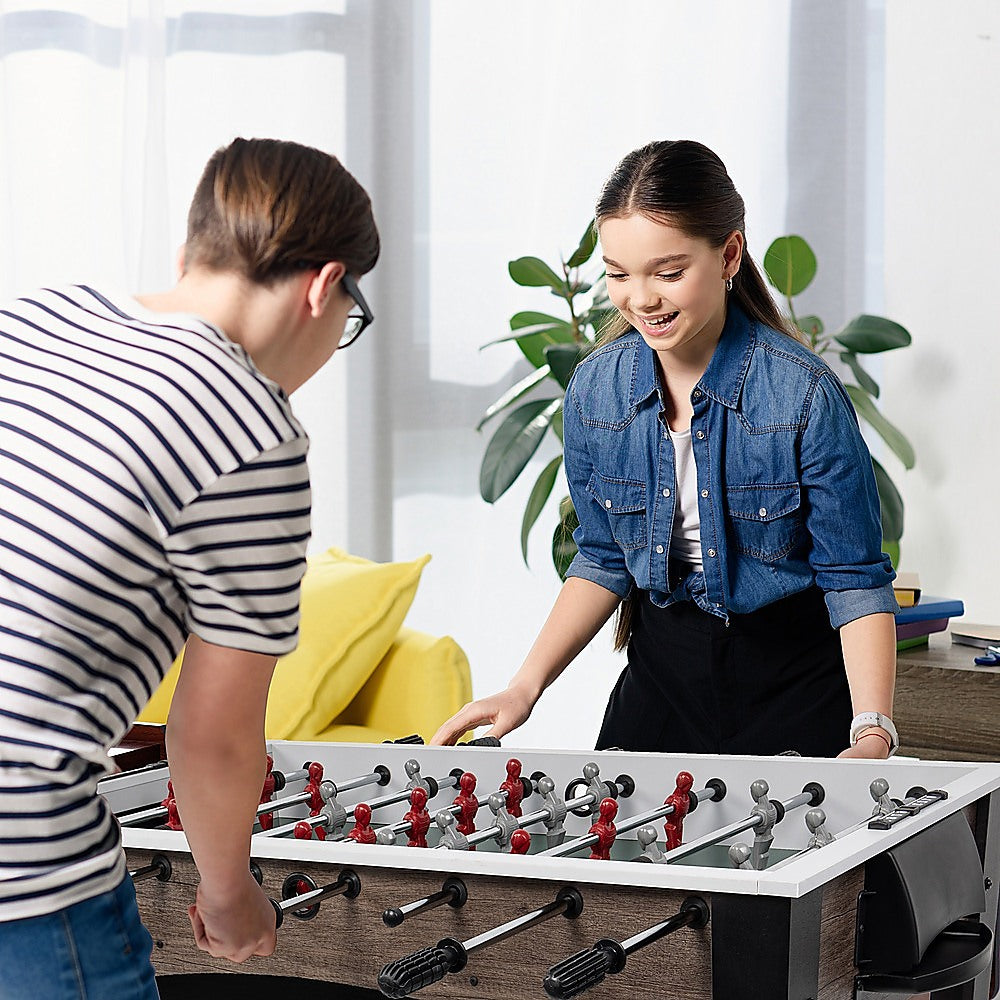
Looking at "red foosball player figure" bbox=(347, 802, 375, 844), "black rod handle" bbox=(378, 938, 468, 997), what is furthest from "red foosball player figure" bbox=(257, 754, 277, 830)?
"black rod handle" bbox=(378, 938, 468, 997)

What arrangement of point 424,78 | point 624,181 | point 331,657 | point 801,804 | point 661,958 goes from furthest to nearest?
1. point 424,78
2. point 331,657
3. point 624,181
4. point 801,804
5. point 661,958

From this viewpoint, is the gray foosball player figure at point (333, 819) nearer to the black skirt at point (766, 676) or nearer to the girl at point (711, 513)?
the girl at point (711, 513)

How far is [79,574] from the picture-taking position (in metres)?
0.87

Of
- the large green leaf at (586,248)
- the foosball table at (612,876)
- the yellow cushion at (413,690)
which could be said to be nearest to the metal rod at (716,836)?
the foosball table at (612,876)

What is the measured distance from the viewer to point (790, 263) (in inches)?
125

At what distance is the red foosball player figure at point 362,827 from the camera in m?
1.46

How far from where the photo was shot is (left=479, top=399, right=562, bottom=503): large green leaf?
3.25 metres

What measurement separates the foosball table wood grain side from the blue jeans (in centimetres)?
38

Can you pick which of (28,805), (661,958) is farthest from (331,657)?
(28,805)

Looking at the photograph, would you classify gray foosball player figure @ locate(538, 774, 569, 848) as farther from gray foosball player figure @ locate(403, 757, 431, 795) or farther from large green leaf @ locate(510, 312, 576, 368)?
large green leaf @ locate(510, 312, 576, 368)

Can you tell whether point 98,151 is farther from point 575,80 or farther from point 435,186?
point 575,80

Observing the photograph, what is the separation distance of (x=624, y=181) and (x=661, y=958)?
3.34ft

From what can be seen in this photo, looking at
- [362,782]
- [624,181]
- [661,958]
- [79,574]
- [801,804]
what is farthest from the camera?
[624,181]

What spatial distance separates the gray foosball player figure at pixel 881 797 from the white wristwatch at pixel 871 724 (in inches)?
7.0
